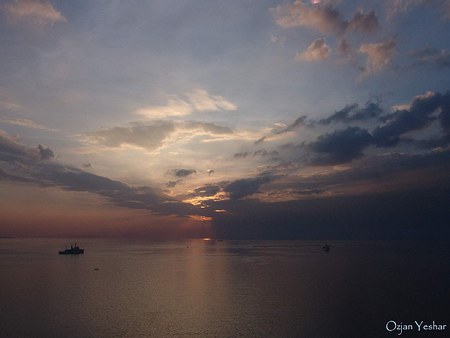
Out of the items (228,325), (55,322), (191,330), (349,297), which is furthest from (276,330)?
(55,322)

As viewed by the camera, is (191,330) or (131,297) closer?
(191,330)

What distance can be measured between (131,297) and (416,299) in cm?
6279

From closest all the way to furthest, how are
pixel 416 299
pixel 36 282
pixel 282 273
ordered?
pixel 416 299
pixel 36 282
pixel 282 273

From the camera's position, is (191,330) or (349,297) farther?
(349,297)

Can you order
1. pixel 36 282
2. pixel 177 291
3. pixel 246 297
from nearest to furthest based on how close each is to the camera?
pixel 246 297 → pixel 177 291 → pixel 36 282

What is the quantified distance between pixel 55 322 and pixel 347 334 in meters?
47.3

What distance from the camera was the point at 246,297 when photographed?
273ft

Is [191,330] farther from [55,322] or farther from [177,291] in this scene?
[177,291]

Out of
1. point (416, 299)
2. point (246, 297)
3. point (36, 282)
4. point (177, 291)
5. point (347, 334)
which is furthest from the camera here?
point (36, 282)

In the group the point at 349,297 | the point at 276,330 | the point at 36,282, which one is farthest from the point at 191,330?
the point at 36,282

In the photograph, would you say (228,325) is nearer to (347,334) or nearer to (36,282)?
(347,334)

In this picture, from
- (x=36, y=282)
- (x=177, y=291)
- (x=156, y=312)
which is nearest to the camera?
(x=156, y=312)

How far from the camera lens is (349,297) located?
81.2 metres

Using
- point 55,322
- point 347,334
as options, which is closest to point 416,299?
point 347,334
